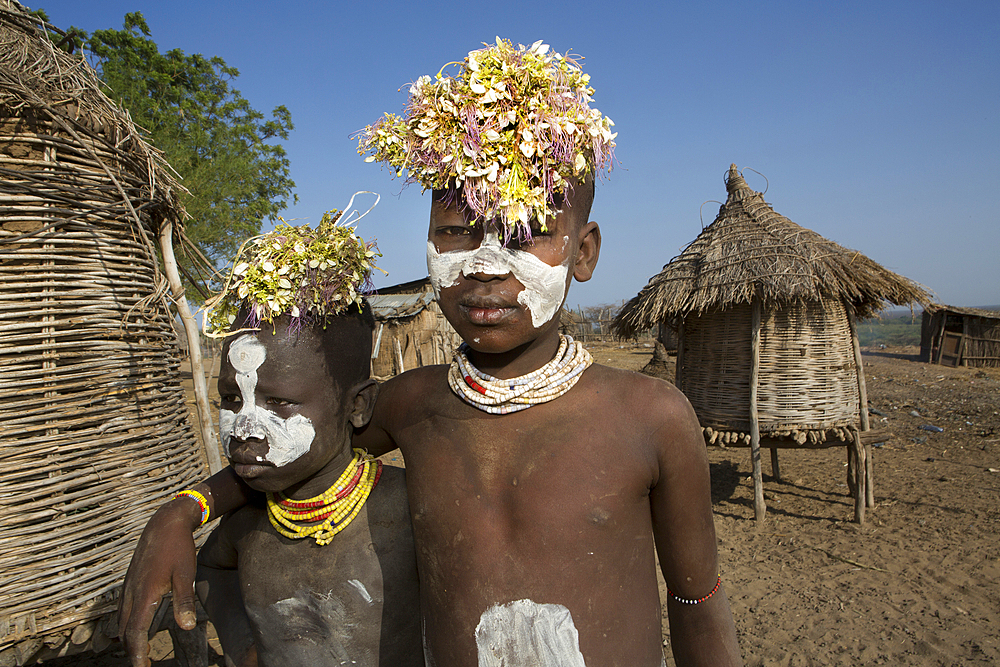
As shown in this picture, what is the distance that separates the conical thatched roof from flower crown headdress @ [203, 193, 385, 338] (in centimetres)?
571

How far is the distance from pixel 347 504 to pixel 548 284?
101 cm

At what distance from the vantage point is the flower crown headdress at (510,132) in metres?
1.40

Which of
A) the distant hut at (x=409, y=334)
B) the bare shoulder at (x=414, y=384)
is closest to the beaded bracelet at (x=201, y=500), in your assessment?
the bare shoulder at (x=414, y=384)

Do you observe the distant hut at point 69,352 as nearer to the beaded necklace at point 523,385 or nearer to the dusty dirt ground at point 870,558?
the dusty dirt ground at point 870,558

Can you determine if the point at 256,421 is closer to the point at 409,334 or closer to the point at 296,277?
the point at 296,277

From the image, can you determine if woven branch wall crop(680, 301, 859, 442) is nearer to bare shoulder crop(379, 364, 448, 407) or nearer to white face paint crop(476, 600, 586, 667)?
bare shoulder crop(379, 364, 448, 407)

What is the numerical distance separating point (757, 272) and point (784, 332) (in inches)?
32.8

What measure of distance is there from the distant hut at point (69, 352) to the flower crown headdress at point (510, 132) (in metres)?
2.03

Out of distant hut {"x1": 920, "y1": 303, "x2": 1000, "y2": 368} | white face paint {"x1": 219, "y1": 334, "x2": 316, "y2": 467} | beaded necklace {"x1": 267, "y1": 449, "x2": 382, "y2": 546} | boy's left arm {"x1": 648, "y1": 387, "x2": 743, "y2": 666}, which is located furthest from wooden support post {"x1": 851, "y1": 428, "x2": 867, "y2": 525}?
distant hut {"x1": 920, "y1": 303, "x2": 1000, "y2": 368}

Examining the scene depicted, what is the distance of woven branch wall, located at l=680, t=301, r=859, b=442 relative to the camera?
667 centimetres

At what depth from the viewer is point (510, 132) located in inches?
55.9

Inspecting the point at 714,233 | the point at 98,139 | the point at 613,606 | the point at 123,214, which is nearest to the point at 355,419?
the point at 613,606

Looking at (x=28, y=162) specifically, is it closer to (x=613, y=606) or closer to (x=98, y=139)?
(x=98, y=139)

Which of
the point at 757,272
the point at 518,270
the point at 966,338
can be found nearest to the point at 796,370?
the point at 757,272
